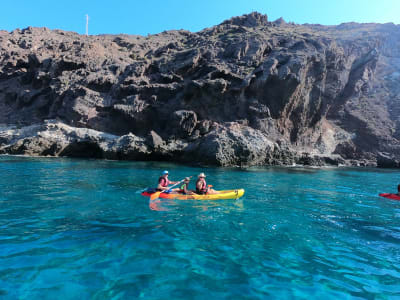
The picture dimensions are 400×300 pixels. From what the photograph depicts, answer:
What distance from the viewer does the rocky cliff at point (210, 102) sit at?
28875mm

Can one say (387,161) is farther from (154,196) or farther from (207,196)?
(154,196)

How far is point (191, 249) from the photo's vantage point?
219 inches

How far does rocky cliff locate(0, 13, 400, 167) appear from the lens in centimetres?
2888

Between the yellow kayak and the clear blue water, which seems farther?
the yellow kayak

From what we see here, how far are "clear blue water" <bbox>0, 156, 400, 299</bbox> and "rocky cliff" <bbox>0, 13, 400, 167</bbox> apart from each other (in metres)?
16.4

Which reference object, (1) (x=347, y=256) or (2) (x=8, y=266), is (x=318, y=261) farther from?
(2) (x=8, y=266)

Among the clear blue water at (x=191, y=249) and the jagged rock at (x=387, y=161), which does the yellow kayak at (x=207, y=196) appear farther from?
the jagged rock at (x=387, y=161)

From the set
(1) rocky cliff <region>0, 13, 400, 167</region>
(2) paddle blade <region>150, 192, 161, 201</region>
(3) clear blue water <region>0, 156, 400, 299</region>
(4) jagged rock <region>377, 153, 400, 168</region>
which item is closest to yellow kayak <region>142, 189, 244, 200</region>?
(2) paddle blade <region>150, 192, 161, 201</region>

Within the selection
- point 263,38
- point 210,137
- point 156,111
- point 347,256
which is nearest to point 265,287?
point 347,256

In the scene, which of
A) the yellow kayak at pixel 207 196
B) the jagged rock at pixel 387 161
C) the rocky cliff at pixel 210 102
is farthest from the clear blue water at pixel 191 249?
the jagged rock at pixel 387 161

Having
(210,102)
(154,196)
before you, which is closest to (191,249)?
(154,196)

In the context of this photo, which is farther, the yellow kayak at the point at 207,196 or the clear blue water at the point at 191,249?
the yellow kayak at the point at 207,196

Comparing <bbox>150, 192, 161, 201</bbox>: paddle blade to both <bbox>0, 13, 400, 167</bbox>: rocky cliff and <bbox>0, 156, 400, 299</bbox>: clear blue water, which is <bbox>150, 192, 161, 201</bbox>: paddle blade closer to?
→ <bbox>0, 156, 400, 299</bbox>: clear blue water

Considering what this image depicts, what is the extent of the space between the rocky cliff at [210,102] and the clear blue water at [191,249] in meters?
16.4
